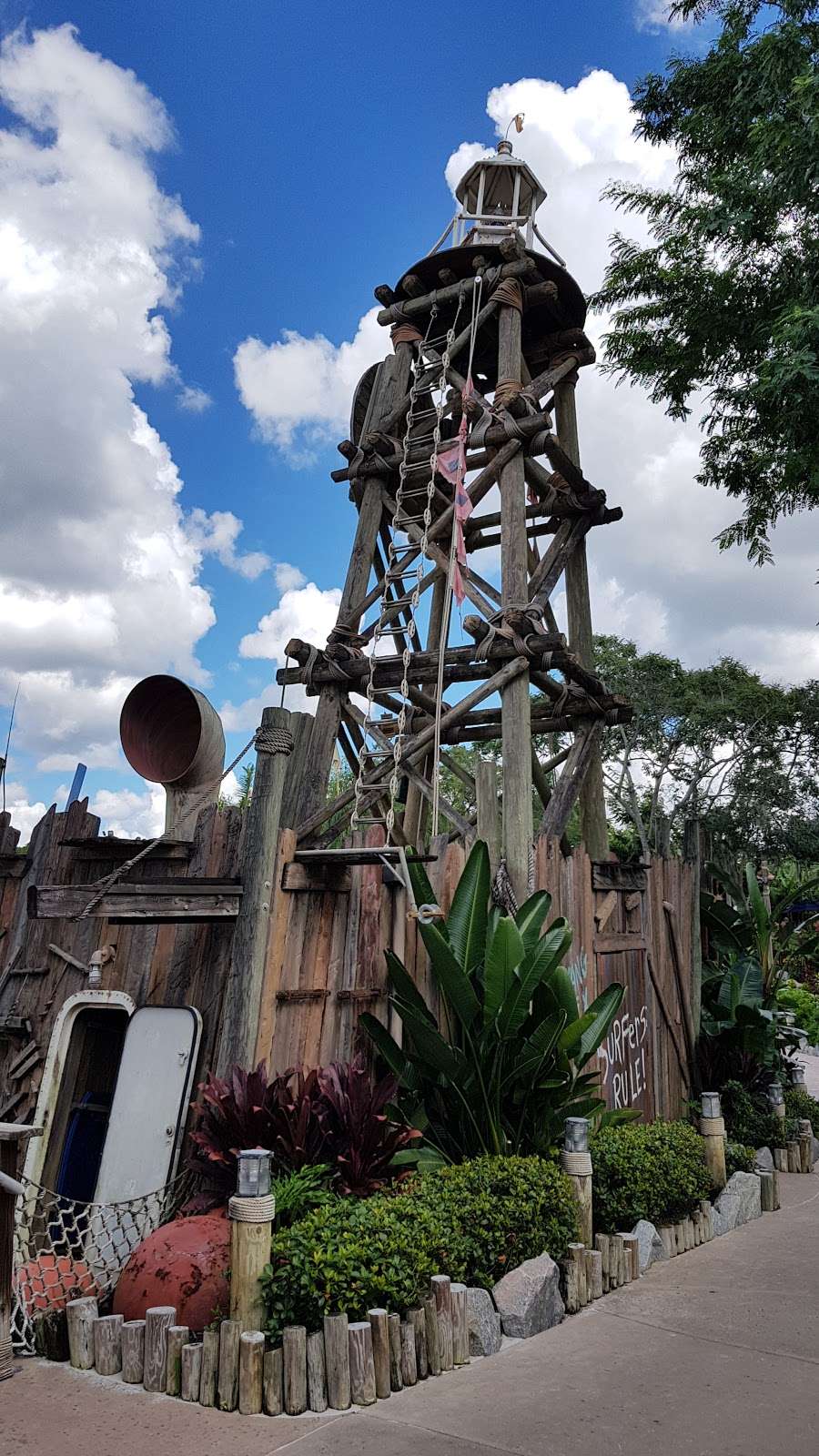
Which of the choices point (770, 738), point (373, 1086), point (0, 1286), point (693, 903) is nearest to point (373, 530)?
point (693, 903)

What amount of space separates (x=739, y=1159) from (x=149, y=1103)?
16.2 feet

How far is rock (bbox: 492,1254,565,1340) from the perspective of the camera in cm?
459

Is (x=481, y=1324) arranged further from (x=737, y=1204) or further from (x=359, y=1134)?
(x=737, y=1204)

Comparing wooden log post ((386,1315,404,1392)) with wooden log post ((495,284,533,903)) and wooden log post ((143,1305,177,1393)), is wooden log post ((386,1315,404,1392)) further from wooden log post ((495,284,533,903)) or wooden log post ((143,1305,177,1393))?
wooden log post ((495,284,533,903))

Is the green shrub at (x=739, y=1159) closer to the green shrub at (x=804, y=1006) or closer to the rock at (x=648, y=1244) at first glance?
the rock at (x=648, y=1244)

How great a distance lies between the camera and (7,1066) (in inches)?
261

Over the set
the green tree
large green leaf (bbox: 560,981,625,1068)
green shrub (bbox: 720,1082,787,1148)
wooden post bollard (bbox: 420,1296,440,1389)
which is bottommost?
wooden post bollard (bbox: 420,1296,440,1389)

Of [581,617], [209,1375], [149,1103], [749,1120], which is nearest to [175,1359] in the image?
[209,1375]

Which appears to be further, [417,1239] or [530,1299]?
[530,1299]

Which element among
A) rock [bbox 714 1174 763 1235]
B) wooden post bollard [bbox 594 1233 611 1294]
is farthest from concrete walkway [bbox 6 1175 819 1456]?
rock [bbox 714 1174 763 1235]

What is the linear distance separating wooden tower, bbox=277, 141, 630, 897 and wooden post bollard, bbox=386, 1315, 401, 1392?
4.76 m

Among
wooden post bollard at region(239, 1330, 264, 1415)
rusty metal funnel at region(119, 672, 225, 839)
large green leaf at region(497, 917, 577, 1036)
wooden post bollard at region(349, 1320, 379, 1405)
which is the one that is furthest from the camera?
rusty metal funnel at region(119, 672, 225, 839)

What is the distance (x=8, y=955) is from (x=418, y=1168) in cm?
382

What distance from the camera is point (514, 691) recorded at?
8961 mm
